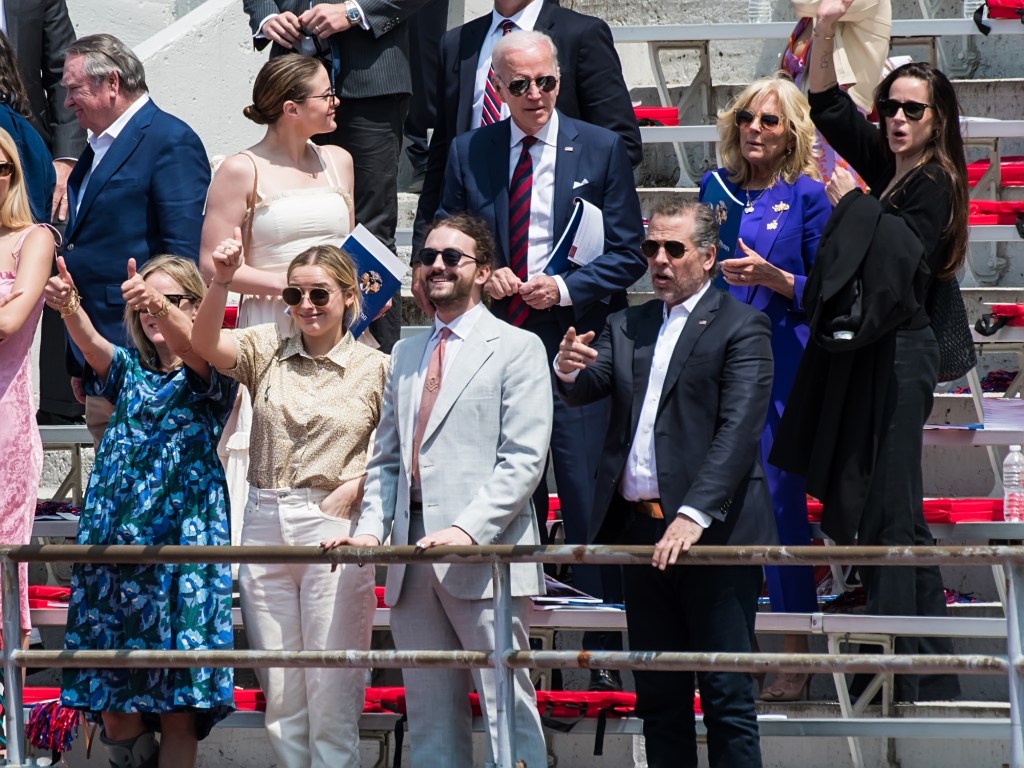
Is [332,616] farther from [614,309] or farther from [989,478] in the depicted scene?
[989,478]

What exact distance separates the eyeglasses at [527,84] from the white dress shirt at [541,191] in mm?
157

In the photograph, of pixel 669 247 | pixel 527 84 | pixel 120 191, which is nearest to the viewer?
pixel 669 247

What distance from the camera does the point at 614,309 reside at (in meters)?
6.38

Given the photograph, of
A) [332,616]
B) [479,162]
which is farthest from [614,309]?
[332,616]

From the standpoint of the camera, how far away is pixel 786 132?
641 centimetres

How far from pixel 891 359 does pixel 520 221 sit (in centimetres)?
141

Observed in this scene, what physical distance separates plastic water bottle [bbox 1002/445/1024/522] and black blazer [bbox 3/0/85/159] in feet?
14.1

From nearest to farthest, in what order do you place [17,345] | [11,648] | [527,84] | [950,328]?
[11,648] < [17,345] < [950,328] < [527,84]

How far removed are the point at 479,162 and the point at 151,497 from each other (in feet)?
5.86

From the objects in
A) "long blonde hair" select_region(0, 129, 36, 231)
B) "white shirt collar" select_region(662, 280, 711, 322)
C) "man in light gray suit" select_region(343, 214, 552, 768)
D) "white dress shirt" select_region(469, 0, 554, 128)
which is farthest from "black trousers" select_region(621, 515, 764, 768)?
"white dress shirt" select_region(469, 0, 554, 128)

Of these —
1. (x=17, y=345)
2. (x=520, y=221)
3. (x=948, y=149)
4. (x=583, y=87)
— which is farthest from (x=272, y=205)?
(x=948, y=149)

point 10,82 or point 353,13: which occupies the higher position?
point 353,13

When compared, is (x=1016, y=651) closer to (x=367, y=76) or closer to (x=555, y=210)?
(x=555, y=210)

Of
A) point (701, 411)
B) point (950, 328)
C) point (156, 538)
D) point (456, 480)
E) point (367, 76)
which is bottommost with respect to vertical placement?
point (156, 538)
